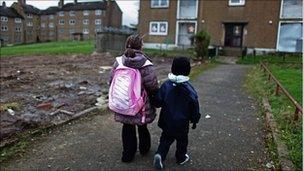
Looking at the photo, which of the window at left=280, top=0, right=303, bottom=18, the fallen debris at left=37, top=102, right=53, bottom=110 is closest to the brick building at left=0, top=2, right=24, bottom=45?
the fallen debris at left=37, top=102, right=53, bottom=110

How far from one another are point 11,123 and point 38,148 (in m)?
1.72

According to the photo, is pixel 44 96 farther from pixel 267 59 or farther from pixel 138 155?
pixel 267 59

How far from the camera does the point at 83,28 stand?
80062 mm

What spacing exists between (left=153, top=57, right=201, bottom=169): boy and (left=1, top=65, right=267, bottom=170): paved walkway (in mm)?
596

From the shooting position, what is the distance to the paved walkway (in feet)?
16.6

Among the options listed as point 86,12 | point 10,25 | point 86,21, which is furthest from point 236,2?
point 86,21

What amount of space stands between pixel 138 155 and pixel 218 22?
88.5ft

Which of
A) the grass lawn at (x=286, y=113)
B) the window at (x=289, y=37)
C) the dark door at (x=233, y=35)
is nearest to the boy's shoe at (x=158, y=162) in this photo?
the grass lawn at (x=286, y=113)

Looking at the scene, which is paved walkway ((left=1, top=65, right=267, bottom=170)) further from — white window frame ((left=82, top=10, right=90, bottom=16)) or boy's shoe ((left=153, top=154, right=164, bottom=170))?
white window frame ((left=82, top=10, right=90, bottom=16))

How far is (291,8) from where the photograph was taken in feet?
91.6

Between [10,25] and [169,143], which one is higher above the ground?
[10,25]

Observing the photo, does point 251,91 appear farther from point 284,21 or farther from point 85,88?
point 284,21

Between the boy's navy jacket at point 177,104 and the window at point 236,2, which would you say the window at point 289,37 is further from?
the boy's navy jacket at point 177,104

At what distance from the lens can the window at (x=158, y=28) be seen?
33.6m
